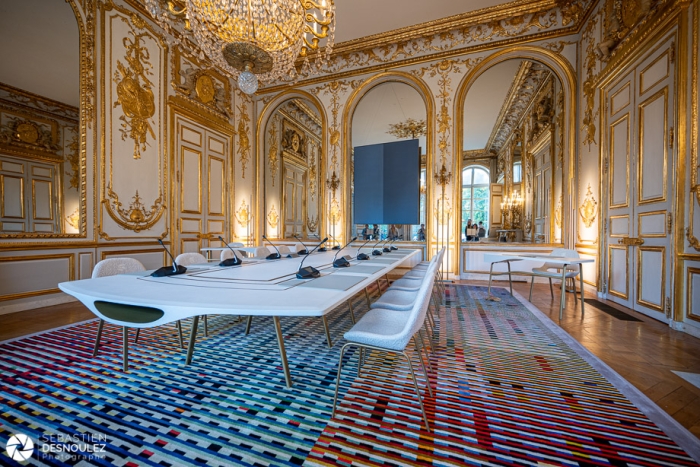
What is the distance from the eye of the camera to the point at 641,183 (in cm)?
352

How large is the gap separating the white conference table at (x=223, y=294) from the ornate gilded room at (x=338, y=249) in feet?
0.06

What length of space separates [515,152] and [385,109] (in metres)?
5.30

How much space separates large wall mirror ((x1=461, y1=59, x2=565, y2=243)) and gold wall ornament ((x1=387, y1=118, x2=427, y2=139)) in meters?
1.40

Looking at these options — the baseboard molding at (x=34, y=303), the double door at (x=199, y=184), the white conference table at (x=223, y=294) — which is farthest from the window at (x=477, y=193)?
the baseboard molding at (x=34, y=303)

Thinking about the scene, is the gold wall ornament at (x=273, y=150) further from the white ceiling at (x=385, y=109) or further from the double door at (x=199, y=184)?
the white ceiling at (x=385, y=109)

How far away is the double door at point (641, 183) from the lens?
3098 mm

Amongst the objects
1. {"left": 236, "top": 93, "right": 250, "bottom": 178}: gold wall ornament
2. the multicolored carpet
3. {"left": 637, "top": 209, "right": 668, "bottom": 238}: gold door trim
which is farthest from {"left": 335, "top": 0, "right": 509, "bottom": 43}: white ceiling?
the multicolored carpet

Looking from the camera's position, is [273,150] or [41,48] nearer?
[41,48]

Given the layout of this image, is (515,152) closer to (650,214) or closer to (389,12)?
(389,12)

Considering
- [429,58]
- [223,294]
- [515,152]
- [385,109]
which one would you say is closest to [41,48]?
[223,294]

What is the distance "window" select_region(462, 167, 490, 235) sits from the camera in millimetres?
13234

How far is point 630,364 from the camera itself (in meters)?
2.12

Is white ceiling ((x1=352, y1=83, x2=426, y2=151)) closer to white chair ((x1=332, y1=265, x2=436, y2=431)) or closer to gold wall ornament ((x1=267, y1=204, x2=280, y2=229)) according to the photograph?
gold wall ornament ((x1=267, y1=204, x2=280, y2=229))

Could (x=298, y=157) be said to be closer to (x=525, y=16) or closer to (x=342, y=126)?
(x=342, y=126)
